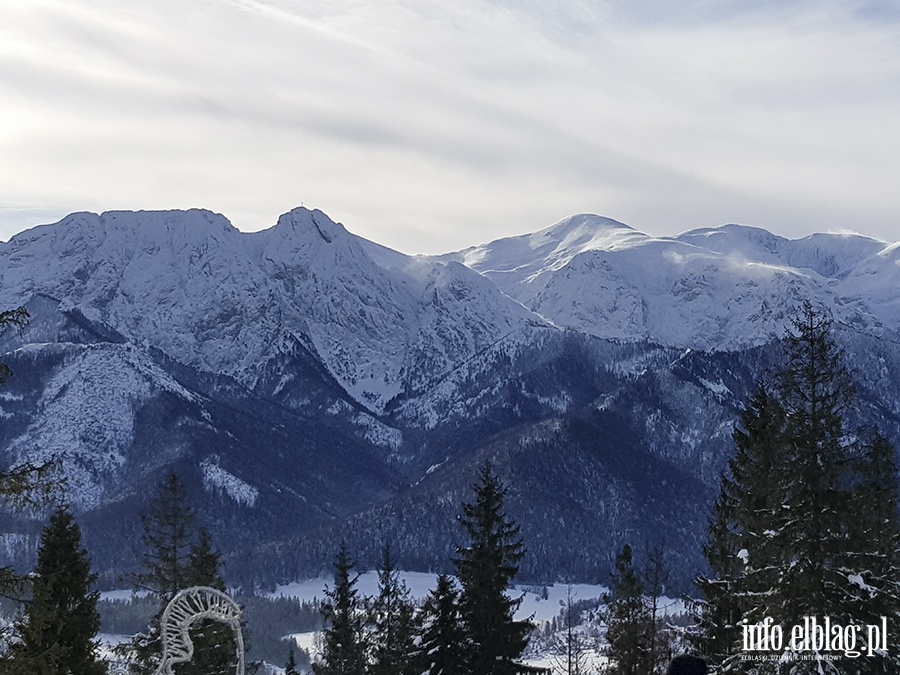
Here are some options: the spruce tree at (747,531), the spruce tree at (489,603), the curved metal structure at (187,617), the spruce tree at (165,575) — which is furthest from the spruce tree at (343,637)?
the curved metal structure at (187,617)

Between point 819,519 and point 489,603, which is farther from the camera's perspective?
point 489,603

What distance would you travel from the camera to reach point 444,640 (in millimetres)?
50906

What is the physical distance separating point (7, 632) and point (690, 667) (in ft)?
50.0

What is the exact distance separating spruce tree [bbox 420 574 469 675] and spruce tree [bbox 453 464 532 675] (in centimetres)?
33

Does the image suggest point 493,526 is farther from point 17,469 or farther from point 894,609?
point 17,469

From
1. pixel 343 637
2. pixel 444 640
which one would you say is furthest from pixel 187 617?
pixel 343 637

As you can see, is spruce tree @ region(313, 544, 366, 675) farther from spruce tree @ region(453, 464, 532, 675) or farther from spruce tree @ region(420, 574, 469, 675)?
spruce tree @ region(420, 574, 469, 675)

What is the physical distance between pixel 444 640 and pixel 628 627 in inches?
333

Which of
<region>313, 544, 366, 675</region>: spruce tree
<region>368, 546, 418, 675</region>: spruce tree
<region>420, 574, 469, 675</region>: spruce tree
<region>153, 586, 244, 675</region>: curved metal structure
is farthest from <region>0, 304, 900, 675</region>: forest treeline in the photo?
<region>313, 544, 366, 675</region>: spruce tree

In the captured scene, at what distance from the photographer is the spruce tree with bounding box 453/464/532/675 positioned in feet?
167

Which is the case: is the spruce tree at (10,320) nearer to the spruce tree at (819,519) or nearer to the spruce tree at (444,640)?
the spruce tree at (819,519)

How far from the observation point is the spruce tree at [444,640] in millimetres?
50688

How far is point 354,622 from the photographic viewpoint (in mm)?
67938

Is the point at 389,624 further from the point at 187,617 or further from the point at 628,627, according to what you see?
the point at 187,617
